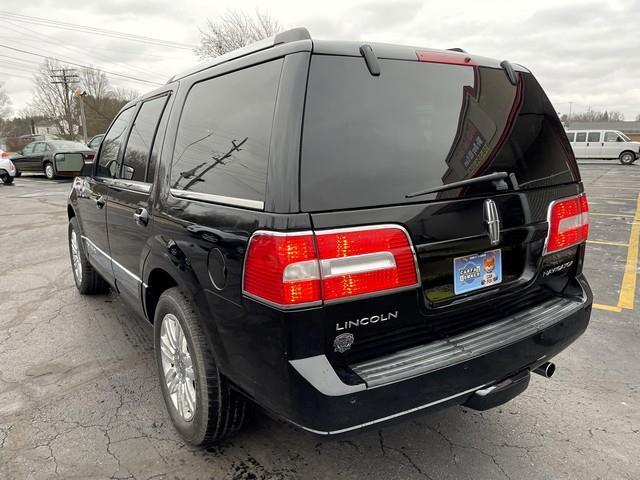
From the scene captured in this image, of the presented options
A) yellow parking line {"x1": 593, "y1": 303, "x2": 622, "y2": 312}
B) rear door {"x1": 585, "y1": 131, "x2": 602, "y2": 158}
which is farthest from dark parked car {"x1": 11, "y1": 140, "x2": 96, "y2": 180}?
rear door {"x1": 585, "y1": 131, "x2": 602, "y2": 158}

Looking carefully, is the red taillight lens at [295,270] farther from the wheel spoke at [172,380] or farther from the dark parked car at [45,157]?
the dark parked car at [45,157]

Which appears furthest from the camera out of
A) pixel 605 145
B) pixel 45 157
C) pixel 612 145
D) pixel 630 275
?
pixel 605 145

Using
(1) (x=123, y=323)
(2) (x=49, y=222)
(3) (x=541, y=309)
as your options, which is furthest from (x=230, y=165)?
(2) (x=49, y=222)

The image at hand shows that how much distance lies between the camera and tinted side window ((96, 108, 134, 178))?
139 inches

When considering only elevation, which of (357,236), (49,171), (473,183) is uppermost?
(473,183)

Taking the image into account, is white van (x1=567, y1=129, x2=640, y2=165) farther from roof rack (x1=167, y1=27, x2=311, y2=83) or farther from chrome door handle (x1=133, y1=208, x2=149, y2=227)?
chrome door handle (x1=133, y1=208, x2=149, y2=227)

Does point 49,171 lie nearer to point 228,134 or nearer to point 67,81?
point 228,134

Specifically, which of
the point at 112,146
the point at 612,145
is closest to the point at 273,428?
the point at 112,146

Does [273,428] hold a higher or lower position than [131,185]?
lower

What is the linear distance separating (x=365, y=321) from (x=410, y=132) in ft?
2.61

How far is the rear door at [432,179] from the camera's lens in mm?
1729

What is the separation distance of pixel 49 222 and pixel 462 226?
31.2ft

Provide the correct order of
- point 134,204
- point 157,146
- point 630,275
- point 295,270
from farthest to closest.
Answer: point 630,275, point 134,204, point 157,146, point 295,270

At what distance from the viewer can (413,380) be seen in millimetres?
1764
